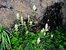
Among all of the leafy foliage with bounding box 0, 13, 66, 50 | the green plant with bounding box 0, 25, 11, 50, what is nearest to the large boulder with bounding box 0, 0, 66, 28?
the leafy foliage with bounding box 0, 13, 66, 50

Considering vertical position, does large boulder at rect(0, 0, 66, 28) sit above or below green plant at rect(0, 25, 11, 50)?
above

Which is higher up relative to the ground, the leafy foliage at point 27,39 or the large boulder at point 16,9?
the large boulder at point 16,9

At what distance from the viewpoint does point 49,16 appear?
5836 mm

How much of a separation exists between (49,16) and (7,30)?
1.10 meters

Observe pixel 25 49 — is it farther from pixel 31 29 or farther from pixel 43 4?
pixel 43 4

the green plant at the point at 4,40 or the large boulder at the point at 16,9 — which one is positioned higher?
the large boulder at the point at 16,9

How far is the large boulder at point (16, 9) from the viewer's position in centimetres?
534

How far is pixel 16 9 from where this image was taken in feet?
17.8

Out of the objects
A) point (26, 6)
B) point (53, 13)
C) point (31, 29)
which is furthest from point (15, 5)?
point (53, 13)

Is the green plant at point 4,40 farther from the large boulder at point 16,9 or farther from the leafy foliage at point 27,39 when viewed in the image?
the large boulder at point 16,9

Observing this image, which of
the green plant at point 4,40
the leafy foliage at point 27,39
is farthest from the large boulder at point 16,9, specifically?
the green plant at point 4,40

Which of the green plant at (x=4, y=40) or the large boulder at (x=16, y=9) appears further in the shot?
the large boulder at (x=16, y=9)

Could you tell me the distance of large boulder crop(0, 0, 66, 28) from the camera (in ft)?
17.5

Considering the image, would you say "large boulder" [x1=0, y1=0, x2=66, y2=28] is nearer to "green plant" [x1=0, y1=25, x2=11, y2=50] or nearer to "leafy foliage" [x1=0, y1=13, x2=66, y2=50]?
"leafy foliage" [x1=0, y1=13, x2=66, y2=50]
